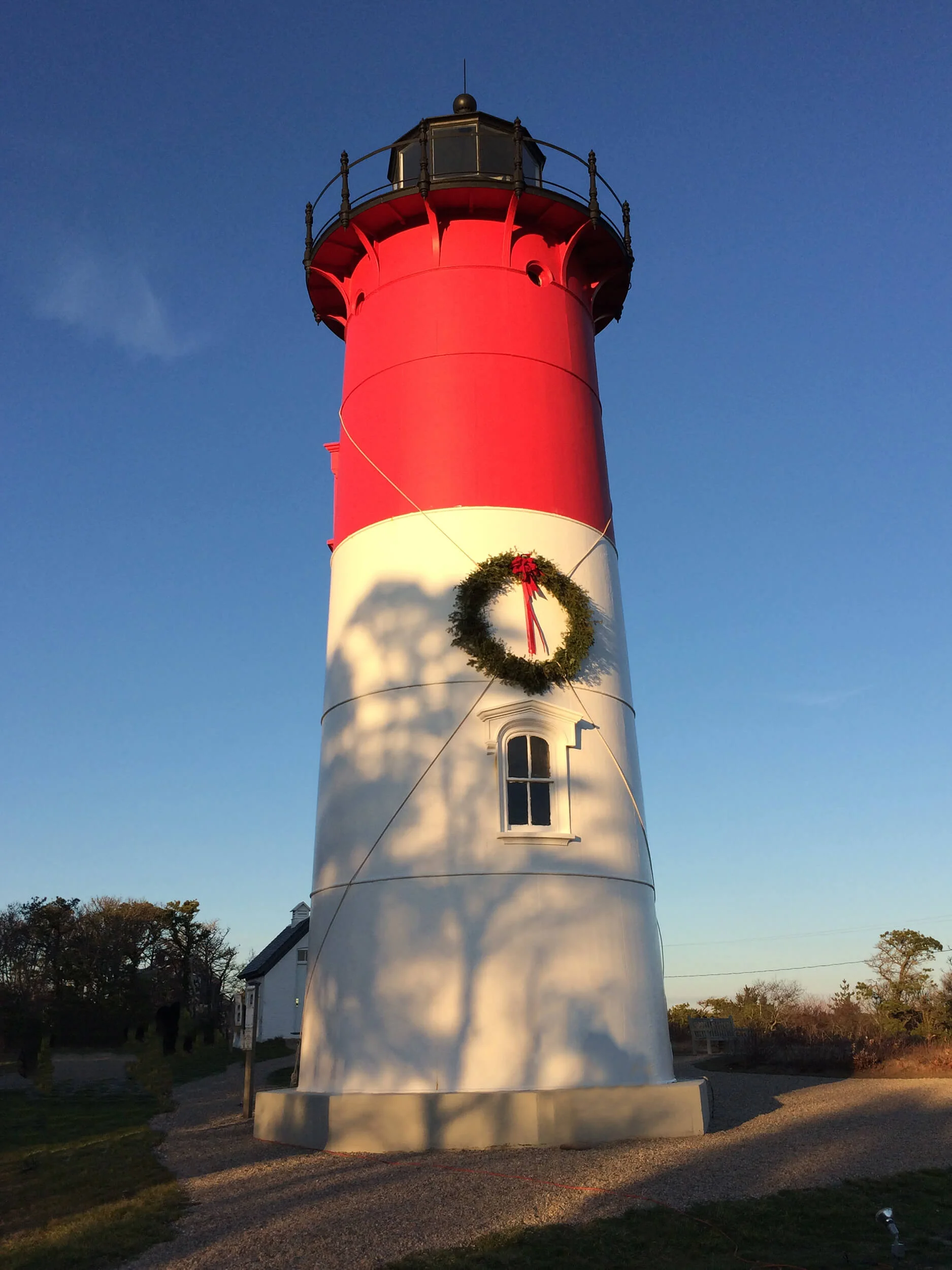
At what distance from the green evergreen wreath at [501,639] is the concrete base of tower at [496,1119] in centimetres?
536

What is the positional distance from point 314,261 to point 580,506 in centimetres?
693

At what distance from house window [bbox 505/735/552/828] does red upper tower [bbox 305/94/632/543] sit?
371 cm

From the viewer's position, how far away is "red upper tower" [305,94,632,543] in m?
15.9

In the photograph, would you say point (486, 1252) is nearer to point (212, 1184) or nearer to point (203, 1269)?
point (203, 1269)

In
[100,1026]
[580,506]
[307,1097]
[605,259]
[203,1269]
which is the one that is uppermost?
[605,259]

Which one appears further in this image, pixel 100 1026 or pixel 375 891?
pixel 100 1026

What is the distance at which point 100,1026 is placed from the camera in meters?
27.8

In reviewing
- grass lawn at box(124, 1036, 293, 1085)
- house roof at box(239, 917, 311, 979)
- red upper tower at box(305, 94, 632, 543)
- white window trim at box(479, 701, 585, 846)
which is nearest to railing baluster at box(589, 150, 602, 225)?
red upper tower at box(305, 94, 632, 543)

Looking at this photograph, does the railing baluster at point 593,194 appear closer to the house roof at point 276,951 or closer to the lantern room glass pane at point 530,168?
the lantern room glass pane at point 530,168

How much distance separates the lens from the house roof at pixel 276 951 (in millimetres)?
41969

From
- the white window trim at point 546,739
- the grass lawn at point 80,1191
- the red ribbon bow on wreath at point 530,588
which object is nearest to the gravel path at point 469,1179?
the grass lawn at point 80,1191

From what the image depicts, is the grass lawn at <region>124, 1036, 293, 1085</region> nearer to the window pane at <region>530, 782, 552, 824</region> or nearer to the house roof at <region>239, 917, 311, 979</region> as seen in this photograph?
the house roof at <region>239, 917, 311, 979</region>

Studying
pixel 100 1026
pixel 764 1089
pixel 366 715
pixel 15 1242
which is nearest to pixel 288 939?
pixel 100 1026

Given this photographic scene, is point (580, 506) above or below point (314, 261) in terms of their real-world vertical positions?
below
